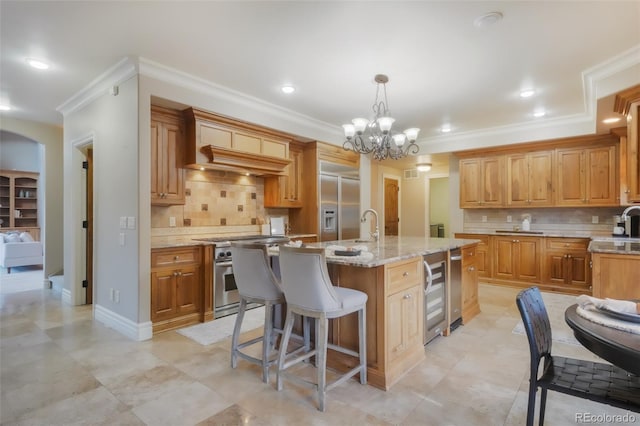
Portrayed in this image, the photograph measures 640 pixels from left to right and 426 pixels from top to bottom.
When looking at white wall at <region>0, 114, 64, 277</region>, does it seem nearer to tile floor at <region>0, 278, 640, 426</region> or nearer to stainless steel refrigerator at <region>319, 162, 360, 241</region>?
tile floor at <region>0, 278, 640, 426</region>

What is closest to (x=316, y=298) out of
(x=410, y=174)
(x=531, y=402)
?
(x=531, y=402)

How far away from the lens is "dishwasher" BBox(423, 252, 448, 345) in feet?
9.37

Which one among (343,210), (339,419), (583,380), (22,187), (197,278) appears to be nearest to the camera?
(583,380)

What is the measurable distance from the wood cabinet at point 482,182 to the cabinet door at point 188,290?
15.4ft

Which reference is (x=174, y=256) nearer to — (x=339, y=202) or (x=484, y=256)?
(x=339, y=202)

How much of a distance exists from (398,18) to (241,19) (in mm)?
1172

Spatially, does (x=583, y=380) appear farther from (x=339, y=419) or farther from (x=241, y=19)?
(x=241, y=19)

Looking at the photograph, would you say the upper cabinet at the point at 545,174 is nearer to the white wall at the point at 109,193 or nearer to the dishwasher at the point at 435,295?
the dishwasher at the point at 435,295

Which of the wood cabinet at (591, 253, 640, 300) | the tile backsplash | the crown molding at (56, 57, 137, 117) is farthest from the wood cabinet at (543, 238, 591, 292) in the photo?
the crown molding at (56, 57, 137, 117)

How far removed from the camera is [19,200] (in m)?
9.20

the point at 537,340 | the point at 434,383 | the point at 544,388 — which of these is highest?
the point at 537,340

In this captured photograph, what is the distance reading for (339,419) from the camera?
6.30 ft

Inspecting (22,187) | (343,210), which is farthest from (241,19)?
(22,187)

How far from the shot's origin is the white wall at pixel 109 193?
3.27 metres
